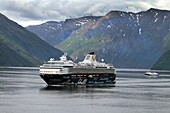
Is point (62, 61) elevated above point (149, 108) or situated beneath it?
elevated above

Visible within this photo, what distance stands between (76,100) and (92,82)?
65.1m

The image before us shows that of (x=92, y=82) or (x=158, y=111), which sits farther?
(x=92, y=82)

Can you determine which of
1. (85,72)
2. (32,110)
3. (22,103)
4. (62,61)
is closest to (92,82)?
(85,72)

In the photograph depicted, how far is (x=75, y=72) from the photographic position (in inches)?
6565

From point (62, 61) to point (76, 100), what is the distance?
186ft

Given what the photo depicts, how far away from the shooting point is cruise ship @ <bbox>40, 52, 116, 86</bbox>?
15941cm

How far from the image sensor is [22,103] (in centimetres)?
10031

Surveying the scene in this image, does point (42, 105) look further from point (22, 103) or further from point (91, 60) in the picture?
point (91, 60)

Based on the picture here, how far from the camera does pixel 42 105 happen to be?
320 ft

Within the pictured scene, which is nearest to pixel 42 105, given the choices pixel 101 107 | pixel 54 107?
pixel 54 107

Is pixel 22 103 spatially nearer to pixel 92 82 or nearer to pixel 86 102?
pixel 86 102

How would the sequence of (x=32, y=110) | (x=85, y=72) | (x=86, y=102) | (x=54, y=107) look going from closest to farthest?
(x=32, y=110) → (x=54, y=107) → (x=86, y=102) → (x=85, y=72)

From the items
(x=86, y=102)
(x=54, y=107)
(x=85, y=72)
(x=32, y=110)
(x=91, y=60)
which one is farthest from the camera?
(x=91, y=60)

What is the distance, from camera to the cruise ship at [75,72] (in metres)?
159
